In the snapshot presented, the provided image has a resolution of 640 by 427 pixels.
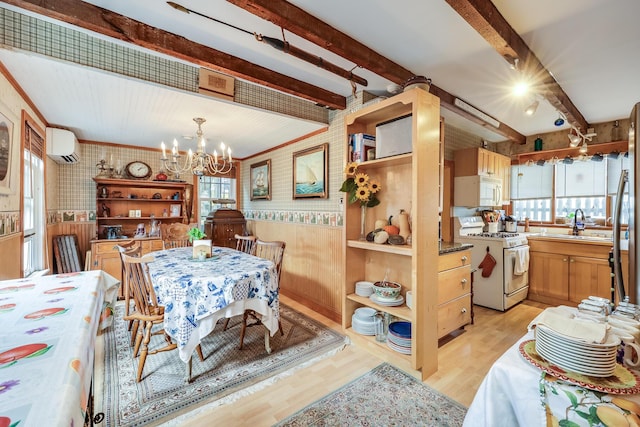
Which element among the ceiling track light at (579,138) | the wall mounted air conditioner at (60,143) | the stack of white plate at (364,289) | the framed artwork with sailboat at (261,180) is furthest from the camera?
the framed artwork with sailboat at (261,180)

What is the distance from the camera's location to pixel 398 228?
7.80 ft

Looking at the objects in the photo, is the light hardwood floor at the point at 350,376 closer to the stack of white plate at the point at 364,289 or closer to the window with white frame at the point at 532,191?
the stack of white plate at the point at 364,289

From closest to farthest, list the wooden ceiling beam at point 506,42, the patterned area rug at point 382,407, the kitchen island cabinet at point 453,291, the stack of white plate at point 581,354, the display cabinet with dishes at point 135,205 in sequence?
the stack of white plate at point 581,354, the wooden ceiling beam at point 506,42, the patterned area rug at point 382,407, the kitchen island cabinet at point 453,291, the display cabinet with dishes at point 135,205

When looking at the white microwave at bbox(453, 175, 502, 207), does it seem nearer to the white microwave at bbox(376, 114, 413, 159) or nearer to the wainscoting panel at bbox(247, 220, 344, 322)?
the wainscoting panel at bbox(247, 220, 344, 322)

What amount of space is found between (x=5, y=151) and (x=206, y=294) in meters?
1.72

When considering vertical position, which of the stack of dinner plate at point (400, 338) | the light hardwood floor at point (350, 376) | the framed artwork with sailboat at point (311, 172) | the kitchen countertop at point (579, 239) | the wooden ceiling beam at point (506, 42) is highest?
the wooden ceiling beam at point (506, 42)

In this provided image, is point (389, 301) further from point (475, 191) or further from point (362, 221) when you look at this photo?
point (475, 191)

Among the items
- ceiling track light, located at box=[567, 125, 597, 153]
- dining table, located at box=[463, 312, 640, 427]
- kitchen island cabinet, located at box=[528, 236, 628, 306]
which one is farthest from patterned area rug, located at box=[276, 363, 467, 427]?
ceiling track light, located at box=[567, 125, 597, 153]

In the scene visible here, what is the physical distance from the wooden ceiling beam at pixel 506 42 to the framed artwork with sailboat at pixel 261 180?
11.1 ft

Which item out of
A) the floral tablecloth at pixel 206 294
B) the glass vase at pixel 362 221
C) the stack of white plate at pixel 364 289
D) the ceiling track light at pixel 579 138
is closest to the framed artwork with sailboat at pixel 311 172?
the glass vase at pixel 362 221

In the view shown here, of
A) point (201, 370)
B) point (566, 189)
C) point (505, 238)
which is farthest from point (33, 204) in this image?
point (566, 189)

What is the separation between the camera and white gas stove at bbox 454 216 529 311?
3.34 metres

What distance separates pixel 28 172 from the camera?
2.66m

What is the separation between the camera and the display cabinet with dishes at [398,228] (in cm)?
A: 196
